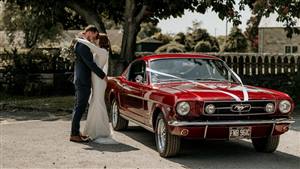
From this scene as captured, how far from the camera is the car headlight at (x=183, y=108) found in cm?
773

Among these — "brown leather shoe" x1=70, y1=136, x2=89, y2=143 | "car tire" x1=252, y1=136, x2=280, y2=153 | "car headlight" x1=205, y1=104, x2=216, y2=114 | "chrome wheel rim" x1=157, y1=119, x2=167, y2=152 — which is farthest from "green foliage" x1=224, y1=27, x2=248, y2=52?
"car headlight" x1=205, y1=104, x2=216, y2=114

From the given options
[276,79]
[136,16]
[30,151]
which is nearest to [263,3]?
[276,79]

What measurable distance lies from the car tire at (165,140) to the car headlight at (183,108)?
0.42m

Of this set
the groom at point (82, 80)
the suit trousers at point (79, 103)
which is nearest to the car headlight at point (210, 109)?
the groom at point (82, 80)

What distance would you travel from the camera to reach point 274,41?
44.2 metres

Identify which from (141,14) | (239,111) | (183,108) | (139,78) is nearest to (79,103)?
(139,78)

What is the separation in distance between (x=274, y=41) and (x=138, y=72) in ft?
117

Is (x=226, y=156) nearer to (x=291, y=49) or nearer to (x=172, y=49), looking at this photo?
(x=172, y=49)

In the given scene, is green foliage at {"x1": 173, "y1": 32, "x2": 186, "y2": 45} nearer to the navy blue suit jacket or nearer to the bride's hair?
the bride's hair

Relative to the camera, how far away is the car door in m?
9.33

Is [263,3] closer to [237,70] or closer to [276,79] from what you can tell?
[276,79]

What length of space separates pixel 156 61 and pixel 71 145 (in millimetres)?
2052

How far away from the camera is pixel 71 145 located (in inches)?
367

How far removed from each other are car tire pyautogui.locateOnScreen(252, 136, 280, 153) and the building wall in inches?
1390
